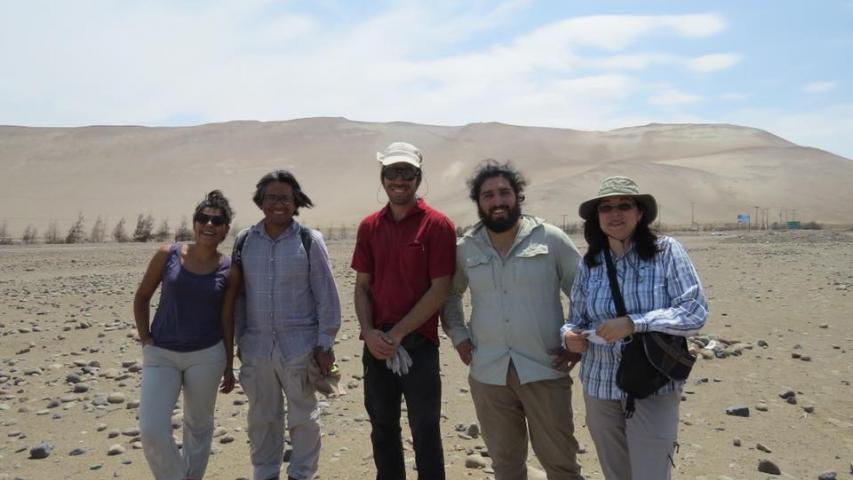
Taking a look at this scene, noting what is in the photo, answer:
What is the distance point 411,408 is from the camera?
4051mm

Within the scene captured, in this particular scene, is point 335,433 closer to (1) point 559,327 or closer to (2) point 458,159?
(1) point 559,327

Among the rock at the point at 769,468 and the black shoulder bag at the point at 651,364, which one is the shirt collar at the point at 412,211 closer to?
the black shoulder bag at the point at 651,364

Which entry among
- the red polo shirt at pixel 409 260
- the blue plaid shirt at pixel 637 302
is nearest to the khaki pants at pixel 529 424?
the blue plaid shirt at pixel 637 302

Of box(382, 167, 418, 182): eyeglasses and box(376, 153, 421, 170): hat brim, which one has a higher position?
box(376, 153, 421, 170): hat brim

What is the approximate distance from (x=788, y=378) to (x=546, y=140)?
132 meters

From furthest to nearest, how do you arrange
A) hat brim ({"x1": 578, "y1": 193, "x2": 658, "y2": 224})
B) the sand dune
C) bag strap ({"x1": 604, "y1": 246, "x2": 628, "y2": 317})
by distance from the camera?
1. the sand dune
2. hat brim ({"x1": 578, "y1": 193, "x2": 658, "y2": 224})
3. bag strap ({"x1": 604, "y1": 246, "x2": 628, "y2": 317})

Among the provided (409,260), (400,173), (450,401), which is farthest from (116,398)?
(400,173)

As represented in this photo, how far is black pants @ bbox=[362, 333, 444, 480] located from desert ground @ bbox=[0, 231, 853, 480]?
0.85m

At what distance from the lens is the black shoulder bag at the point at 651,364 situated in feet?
10.8

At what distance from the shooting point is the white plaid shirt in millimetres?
4332

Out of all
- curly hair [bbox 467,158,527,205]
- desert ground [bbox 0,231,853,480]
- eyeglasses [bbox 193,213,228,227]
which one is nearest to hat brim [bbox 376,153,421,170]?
curly hair [bbox 467,158,527,205]

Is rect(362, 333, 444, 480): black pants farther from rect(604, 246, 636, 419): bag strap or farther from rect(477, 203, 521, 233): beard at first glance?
rect(604, 246, 636, 419): bag strap

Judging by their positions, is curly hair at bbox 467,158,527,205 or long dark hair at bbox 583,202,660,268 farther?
curly hair at bbox 467,158,527,205

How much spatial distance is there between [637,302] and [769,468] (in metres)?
2.35
